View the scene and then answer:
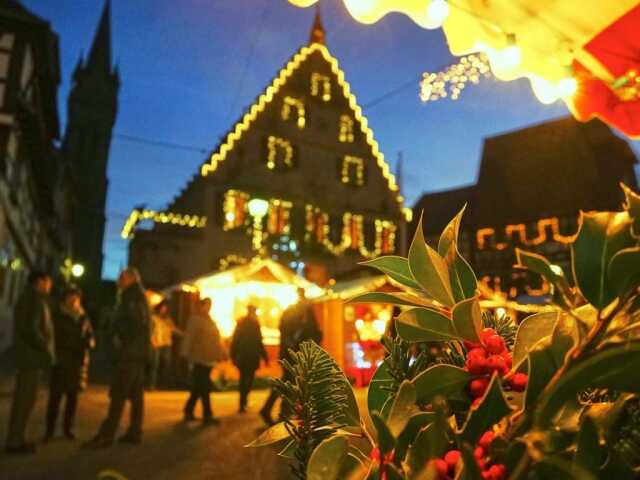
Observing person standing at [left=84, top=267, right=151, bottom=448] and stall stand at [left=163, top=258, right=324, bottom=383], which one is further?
stall stand at [left=163, top=258, right=324, bottom=383]

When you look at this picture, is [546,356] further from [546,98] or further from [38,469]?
[38,469]

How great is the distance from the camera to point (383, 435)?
1.83 ft

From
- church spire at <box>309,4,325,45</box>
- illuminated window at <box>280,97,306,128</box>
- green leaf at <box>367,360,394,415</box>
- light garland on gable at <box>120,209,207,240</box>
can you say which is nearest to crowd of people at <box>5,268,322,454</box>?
green leaf at <box>367,360,394,415</box>

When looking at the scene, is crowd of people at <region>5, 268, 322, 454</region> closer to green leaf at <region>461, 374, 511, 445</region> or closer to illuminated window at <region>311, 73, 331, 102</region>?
green leaf at <region>461, 374, 511, 445</region>

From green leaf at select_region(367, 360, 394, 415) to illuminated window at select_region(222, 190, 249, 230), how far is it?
63.4ft

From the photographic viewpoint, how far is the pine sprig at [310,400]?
69 centimetres

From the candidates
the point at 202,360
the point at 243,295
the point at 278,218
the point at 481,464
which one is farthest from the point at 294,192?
the point at 481,464

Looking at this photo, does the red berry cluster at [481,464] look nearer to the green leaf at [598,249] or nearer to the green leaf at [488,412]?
the green leaf at [488,412]

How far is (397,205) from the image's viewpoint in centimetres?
2377

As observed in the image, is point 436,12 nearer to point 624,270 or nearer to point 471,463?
point 624,270

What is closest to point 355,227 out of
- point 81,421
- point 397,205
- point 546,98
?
point 397,205

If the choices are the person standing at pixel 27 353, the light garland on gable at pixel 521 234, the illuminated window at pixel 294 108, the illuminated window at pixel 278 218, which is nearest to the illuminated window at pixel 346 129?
the illuminated window at pixel 294 108

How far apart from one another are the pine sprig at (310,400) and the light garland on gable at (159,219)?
1904 centimetres

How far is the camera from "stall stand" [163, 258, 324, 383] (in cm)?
1213
